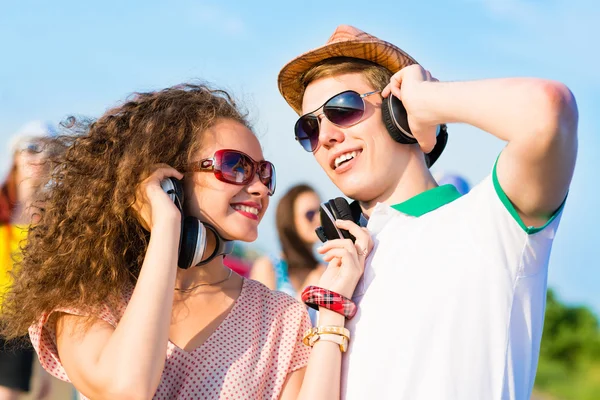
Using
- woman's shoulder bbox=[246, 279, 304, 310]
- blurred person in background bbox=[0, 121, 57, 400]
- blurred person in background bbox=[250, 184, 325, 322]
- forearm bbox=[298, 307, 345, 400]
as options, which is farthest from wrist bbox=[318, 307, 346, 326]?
blurred person in background bbox=[250, 184, 325, 322]

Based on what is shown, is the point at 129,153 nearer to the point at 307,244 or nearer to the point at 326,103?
the point at 326,103

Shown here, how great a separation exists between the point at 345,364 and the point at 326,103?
106 cm

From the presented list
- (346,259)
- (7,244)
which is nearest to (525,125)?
(346,259)

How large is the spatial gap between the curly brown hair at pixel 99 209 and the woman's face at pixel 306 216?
4136mm

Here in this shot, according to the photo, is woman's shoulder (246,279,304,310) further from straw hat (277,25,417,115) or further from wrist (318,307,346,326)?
straw hat (277,25,417,115)

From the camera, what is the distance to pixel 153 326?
2.57 meters

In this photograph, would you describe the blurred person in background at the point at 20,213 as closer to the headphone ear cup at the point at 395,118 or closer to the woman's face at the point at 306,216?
the headphone ear cup at the point at 395,118

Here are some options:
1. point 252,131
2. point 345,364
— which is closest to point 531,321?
point 345,364

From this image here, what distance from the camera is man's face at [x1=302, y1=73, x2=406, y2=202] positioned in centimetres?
295

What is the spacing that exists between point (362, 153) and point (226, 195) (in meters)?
0.57

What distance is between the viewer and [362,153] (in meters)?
2.98

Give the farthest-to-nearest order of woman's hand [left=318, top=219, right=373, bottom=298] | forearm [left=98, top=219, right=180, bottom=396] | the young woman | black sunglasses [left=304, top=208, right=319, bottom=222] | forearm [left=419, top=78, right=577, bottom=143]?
1. black sunglasses [left=304, top=208, right=319, bottom=222]
2. the young woman
3. woman's hand [left=318, top=219, right=373, bottom=298]
4. forearm [left=98, top=219, right=180, bottom=396]
5. forearm [left=419, top=78, right=577, bottom=143]

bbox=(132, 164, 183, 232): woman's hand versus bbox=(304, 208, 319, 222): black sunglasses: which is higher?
bbox=(304, 208, 319, 222): black sunglasses

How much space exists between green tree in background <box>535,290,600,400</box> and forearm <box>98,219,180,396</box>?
51.6 ft
